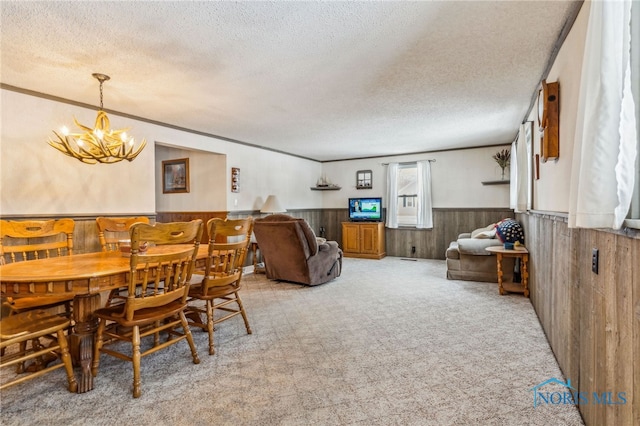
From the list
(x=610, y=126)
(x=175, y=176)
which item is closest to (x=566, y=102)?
(x=610, y=126)

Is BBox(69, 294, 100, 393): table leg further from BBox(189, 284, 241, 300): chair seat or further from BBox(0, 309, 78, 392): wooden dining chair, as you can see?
BBox(189, 284, 241, 300): chair seat

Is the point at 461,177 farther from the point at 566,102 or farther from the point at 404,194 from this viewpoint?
the point at 566,102

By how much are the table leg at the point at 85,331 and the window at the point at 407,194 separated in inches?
242

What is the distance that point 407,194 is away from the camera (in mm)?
7258

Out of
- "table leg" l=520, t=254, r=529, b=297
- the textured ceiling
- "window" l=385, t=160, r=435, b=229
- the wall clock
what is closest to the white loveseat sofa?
"table leg" l=520, t=254, r=529, b=297

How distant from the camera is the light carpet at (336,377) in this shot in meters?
1.72

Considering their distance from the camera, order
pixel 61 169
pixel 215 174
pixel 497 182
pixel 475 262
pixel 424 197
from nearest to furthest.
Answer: pixel 61 169 → pixel 475 262 → pixel 215 174 → pixel 497 182 → pixel 424 197

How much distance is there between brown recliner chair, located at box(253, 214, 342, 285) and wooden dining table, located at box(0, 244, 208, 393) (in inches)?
83.6

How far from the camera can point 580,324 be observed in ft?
5.65

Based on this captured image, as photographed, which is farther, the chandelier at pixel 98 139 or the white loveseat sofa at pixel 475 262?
the white loveseat sofa at pixel 475 262

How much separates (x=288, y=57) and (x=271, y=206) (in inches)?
144

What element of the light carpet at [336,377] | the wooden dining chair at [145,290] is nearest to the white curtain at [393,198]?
the light carpet at [336,377]

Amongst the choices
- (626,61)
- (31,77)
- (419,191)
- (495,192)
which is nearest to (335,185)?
(419,191)

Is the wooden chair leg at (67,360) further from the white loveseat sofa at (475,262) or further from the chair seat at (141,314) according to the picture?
the white loveseat sofa at (475,262)
